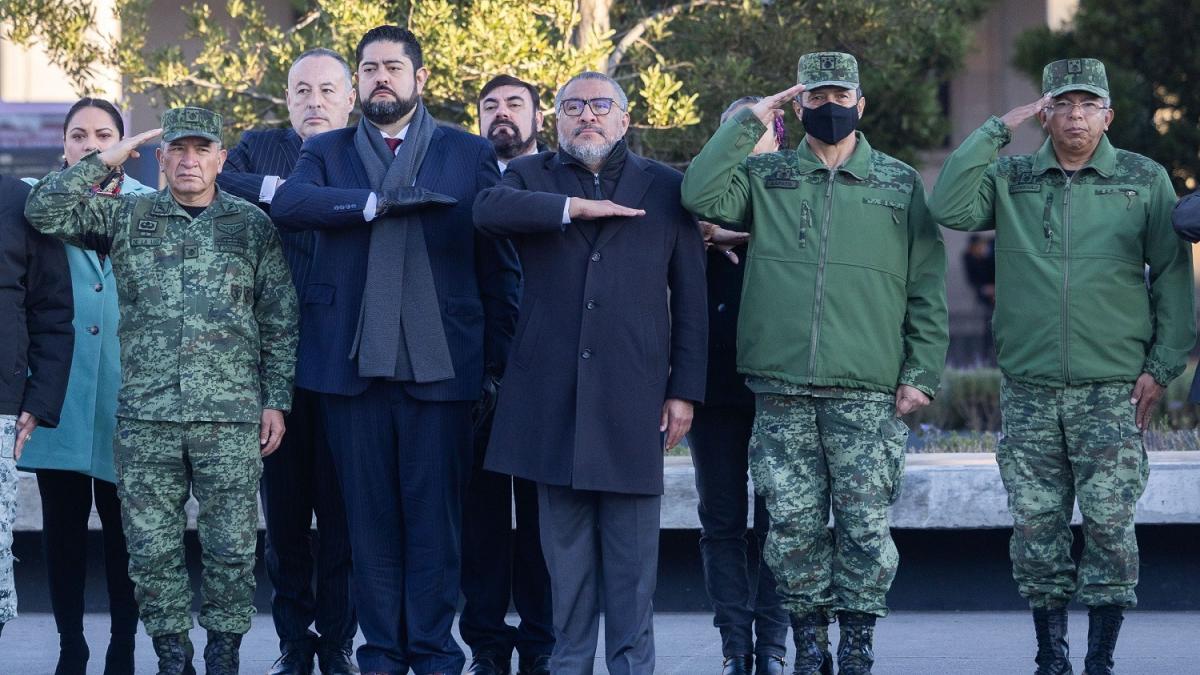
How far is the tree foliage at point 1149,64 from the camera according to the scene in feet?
41.7

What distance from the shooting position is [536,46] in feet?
28.8

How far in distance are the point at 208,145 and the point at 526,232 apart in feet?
3.70

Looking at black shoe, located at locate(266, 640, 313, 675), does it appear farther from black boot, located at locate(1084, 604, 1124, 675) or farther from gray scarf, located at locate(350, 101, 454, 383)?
black boot, located at locate(1084, 604, 1124, 675)

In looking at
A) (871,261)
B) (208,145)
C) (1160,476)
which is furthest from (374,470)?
(1160,476)

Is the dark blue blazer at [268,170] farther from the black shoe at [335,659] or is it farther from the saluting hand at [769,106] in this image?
the saluting hand at [769,106]

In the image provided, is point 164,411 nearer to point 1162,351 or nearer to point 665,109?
point 1162,351

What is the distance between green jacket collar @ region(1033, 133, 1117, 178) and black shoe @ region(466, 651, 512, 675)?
252 centimetres

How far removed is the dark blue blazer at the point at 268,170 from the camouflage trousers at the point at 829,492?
5.73 ft

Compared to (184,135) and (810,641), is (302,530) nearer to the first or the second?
(184,135)

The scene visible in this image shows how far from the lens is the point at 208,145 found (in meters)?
5.36

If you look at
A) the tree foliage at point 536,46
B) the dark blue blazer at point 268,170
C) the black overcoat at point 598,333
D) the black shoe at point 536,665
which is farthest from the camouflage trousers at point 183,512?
the tree foliage at point 536,46

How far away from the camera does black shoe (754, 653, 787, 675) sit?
18.5 feet

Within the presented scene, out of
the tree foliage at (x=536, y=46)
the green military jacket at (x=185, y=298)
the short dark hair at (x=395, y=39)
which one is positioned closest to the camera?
the green military jacket at (x=185, y=298)

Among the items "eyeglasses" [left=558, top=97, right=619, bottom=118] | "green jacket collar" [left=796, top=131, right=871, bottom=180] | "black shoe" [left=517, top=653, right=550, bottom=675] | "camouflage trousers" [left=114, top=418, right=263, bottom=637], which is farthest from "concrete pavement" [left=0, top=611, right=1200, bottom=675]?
"eyeglasses" [left=558, top=97, right=619, bottom=118]
